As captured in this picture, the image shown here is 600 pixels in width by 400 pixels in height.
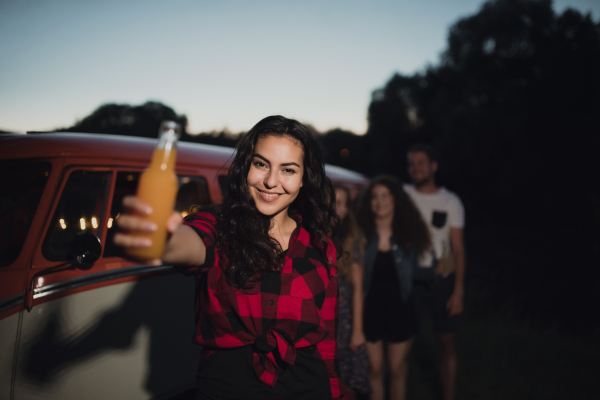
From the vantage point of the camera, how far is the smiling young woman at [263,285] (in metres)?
1.50

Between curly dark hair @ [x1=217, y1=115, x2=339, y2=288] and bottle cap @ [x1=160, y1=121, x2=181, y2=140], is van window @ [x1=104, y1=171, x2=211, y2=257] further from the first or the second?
bottle cap @ [x1=160, y1=121, x2=181, y2=140]

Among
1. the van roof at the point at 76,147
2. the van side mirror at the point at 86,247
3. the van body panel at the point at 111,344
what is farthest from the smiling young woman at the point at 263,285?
the van body panel at the point at 111,344

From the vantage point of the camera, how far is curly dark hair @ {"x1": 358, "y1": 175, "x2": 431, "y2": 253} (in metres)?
3.52

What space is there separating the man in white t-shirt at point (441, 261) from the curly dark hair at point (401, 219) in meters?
0.19

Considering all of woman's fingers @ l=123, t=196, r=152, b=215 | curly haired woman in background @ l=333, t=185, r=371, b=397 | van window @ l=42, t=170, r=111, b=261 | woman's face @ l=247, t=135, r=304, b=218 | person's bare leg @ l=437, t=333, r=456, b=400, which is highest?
woman's face @ l=247, t=135, r=304, b=218

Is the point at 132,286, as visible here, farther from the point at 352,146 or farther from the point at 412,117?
the point at 352,146

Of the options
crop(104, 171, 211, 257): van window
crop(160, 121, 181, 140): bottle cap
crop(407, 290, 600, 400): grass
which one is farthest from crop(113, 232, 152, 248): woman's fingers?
crop(407, 290, 600, 400): grass

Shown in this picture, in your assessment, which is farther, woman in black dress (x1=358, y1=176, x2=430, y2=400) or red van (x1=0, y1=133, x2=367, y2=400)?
woman in black dress (x1=358, y1=176, x2=430, y2=400)

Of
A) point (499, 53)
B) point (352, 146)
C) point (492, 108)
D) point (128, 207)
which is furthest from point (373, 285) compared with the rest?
point (352, 146)

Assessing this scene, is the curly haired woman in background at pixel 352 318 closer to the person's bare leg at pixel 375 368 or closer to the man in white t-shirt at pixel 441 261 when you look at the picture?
the person's bare leg at pixel 375 368

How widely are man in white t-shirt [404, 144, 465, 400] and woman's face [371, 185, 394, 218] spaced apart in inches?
16.2

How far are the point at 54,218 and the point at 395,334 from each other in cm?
272

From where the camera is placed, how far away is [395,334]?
129 inches

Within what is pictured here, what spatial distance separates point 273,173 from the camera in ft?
5.27
